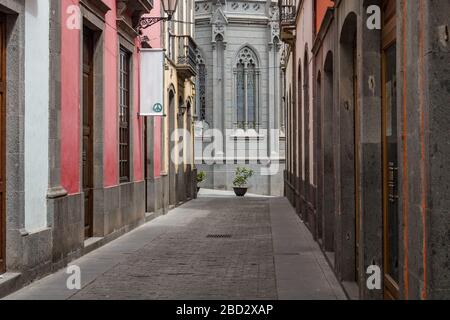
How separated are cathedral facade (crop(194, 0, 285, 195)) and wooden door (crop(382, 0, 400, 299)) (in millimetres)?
31924

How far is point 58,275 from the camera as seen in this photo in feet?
31.0

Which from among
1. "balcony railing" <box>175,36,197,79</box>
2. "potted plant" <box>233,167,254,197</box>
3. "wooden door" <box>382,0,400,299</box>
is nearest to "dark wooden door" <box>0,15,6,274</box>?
"wooden door" <box>382,0,400,299</box>

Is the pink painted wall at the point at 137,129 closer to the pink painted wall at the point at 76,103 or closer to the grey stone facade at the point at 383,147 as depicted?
the pink painted wall at the point at 76,103

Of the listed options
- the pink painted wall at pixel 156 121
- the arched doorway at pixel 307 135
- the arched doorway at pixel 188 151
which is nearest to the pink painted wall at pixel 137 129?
the pink painted wall at pixel 156 121

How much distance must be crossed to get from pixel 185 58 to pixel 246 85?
52.8ft

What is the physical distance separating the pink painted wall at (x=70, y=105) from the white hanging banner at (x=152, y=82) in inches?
203

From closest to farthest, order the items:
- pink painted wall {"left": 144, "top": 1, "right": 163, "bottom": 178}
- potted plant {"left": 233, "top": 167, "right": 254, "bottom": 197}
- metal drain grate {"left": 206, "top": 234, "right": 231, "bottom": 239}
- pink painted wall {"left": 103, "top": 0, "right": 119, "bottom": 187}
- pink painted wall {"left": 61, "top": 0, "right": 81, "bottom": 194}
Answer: pink painted wall {"left": 61, "top": 0, "right": 81, "bottom": 194} < pink painted wall {"left": 103, "top": 0, "right": 119, "bottom": 187} < metal drain grate {"left": 206, "top": 234, "right": 231, "bottom": 239} < pink painted wall {"left": 144, "top": 1, "right": 163, "bottom": 178} < potted plant {"left": 233, "top": 167, "right": 254, "bottom": 197}

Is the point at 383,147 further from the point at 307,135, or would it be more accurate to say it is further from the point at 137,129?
the point at 137,129

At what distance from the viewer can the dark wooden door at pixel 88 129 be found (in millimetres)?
12646

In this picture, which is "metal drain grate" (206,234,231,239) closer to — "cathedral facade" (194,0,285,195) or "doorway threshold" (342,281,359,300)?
"doorway threshold" (342,281,359,300)

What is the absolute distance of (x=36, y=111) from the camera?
916cm

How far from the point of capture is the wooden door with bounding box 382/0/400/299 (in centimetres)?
621

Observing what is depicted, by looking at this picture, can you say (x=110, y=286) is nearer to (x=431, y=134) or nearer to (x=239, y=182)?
(x=431, y=134)

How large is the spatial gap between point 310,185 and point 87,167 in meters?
5.00
